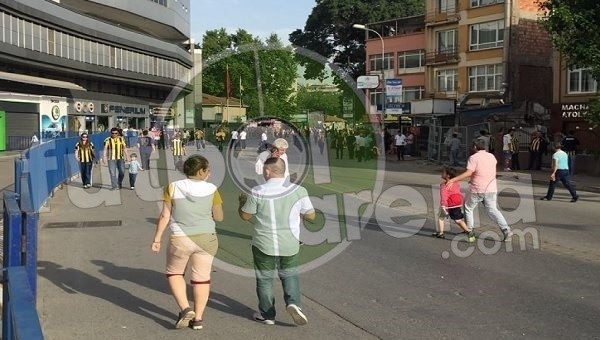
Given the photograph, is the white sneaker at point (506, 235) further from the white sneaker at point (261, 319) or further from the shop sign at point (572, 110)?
the shop sign at point (572, 110)

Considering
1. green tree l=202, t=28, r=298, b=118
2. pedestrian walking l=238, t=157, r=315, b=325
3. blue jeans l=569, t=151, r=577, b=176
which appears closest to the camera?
pedestrian walking l=238, t=157, r=315, b=325

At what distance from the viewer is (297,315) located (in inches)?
223

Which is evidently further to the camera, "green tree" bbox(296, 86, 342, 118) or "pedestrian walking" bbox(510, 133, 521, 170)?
"green tree" bbox(296, 86, 342, 118)

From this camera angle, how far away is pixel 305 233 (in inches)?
419

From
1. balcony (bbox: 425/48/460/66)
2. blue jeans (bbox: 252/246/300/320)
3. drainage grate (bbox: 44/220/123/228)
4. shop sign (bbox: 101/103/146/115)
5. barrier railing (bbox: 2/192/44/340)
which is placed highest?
balcony (bbox: 425/48/460/66)

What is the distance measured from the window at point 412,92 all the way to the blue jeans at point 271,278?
173ft

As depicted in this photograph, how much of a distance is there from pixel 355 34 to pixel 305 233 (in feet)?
206

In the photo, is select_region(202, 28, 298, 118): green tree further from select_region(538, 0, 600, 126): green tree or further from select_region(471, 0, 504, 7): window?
select_region(471, 0, 504, 7): window

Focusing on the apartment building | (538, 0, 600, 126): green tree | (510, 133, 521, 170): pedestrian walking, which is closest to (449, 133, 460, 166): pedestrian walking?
(510, 133, 521, 170): pedestrian walking

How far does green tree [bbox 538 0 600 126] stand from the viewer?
73.9 ft

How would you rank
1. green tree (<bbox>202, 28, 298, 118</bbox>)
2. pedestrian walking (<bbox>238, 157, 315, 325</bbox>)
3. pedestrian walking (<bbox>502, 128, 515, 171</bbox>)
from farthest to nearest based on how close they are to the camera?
pedestrian walking (<bbox>502, 128, 515, 171</bbox>) → green tree (<bbox>202, 28, 298, 118</bbox>) → pedestrian walking (<bbox>238, 157, 315, 325</bbox>)

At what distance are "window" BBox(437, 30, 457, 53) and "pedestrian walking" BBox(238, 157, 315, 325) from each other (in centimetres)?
4541

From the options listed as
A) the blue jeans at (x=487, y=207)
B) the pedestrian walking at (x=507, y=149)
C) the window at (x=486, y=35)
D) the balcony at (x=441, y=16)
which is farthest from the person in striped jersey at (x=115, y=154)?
the balcony at (x=441, y=16)

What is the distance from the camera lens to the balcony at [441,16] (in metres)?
48.5
